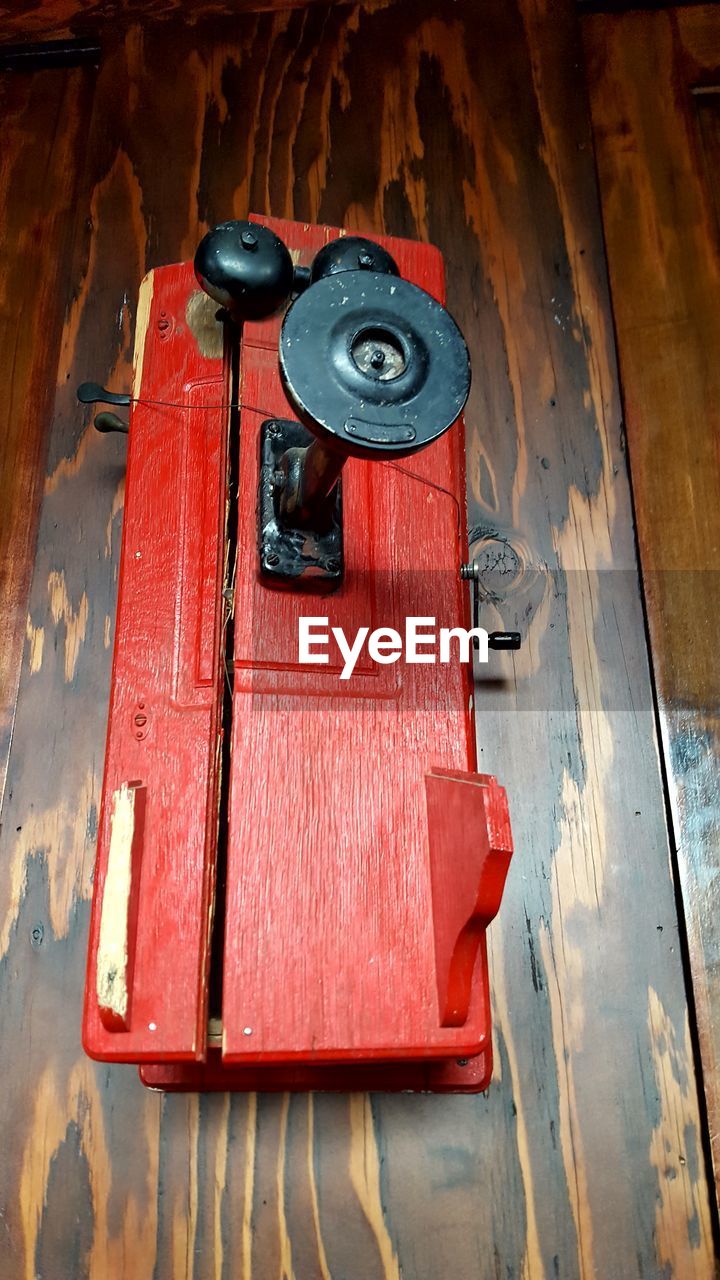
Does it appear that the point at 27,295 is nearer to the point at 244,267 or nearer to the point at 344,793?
the point at 244,267

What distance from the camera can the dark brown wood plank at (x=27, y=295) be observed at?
4.39 feet

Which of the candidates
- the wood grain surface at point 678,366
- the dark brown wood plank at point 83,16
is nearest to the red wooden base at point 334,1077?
the wood grain surface at point 678,366

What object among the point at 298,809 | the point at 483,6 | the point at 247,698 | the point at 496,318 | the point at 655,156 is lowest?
the point at 298,809

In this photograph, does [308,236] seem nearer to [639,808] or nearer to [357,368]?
[357,368]

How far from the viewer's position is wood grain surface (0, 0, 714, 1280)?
1.07m

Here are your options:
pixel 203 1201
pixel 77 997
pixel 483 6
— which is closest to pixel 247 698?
pixel 77 997

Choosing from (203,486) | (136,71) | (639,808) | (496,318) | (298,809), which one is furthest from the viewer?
(136,71)

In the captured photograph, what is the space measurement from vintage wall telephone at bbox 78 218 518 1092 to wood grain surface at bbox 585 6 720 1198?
36 cm

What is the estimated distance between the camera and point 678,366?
1.43 m

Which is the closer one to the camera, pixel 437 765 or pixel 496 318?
pixel 437 765

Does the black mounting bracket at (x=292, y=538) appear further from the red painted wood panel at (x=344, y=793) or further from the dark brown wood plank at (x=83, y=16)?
the dark brown wood plank at (x=83, y=16)

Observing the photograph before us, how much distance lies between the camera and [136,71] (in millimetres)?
1605

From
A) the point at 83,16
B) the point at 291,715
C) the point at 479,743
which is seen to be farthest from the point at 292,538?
the point at 83,16

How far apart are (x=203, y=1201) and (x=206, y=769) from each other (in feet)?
1.68
